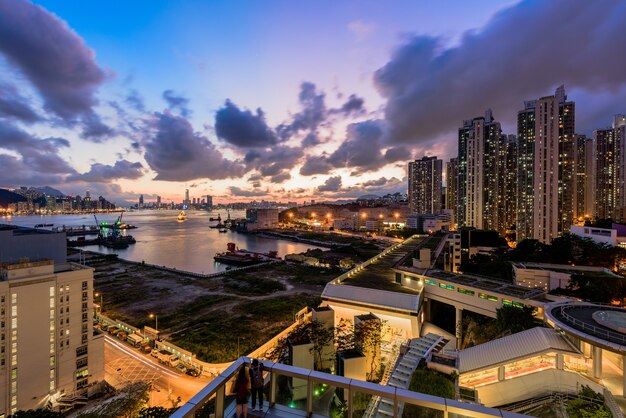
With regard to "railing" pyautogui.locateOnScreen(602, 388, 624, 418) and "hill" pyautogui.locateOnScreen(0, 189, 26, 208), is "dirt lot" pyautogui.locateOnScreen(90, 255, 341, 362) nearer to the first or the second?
"railing" pyautogui.locateOnScreen(602, 388, 624, 418)

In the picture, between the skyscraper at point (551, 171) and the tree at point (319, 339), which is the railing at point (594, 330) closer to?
the tree at point (319, 339)

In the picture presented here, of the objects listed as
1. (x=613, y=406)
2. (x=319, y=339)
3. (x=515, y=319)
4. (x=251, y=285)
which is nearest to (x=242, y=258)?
(x=251, y=285)

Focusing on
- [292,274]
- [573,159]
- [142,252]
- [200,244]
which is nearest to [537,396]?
[292,274]

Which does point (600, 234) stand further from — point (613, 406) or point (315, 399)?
point (315, 399)

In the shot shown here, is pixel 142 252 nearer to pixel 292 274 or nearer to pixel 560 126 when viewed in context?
pixel 292 274

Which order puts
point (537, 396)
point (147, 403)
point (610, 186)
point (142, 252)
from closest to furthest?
point (537, 396)
point (147, 403)
point (610, 186)
point (142, 252)

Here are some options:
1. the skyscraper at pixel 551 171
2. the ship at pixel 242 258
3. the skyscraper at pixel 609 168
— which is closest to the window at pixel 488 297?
the skyscraper at pixel 551 171
